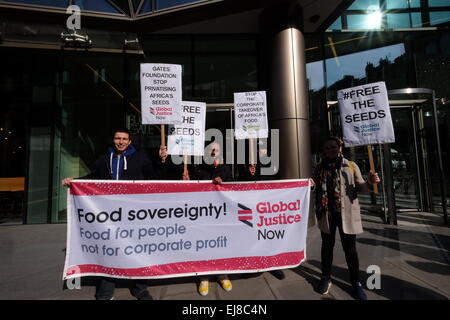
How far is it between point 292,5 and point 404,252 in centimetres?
597

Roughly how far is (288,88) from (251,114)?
5.11 feet

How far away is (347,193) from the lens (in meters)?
3.02

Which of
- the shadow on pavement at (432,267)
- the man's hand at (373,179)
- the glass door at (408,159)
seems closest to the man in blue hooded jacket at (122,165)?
the man's hand at (373,179)

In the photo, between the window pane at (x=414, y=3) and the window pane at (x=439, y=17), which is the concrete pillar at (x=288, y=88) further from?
the window pane at (x=439, y=17)

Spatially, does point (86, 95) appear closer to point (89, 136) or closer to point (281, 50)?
point (89, 136)

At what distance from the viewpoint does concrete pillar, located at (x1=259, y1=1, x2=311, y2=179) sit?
20.9ft

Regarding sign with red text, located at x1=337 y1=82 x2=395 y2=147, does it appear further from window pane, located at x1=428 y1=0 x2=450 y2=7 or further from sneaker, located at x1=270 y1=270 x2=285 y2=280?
window pane, located at x1=428 y1=0 x2=450 y2=7

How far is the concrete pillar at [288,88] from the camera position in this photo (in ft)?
20.9

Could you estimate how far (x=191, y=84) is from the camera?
27.2 feet

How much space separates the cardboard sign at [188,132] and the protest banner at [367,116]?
2.42 metres

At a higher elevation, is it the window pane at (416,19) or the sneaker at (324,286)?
the window pane at (416,19)

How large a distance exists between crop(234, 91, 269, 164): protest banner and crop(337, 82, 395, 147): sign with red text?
6.92ft

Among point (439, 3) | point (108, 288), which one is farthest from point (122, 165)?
point (439, 3)
